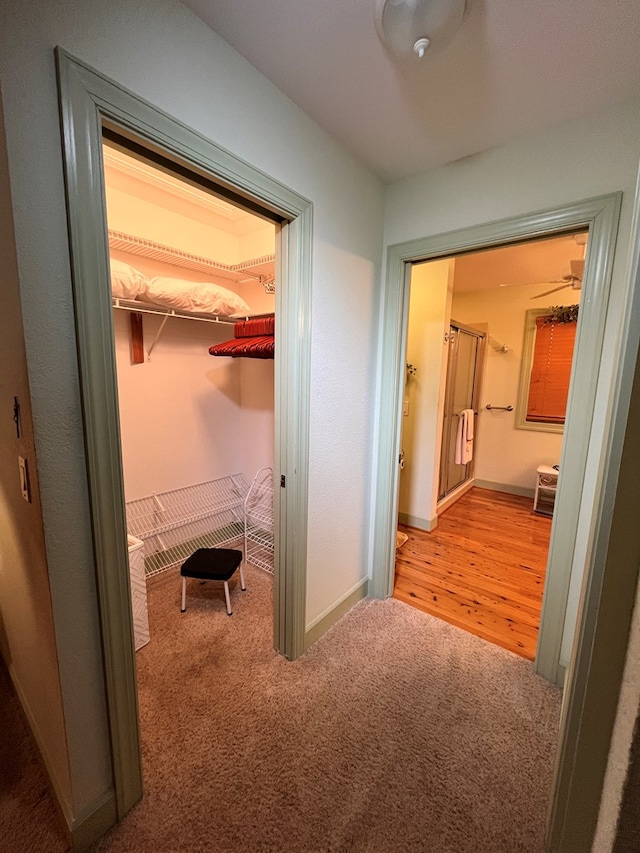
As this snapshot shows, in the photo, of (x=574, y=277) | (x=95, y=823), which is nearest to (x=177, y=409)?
(x=95, y=823)

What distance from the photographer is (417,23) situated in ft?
3.16

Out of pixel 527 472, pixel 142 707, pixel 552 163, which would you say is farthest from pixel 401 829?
pixel 527 472

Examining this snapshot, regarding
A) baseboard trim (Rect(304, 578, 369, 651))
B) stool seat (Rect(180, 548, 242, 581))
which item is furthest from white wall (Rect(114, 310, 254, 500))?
baseboard trim (Rect(304, 578, 369, 651))

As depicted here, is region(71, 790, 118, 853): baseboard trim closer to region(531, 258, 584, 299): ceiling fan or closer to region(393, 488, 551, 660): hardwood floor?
region(393, 488, 551, 660): hardwood floor

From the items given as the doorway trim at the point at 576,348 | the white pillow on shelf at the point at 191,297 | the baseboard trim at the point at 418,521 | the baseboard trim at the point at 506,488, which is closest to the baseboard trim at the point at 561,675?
the doorway trim at the point at 576,348

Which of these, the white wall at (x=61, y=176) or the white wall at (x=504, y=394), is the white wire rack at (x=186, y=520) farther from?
the white wall at (x=504, y=394)

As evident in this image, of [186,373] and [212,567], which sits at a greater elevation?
[186,373]

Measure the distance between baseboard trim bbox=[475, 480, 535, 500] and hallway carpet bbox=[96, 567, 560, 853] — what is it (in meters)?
3.08

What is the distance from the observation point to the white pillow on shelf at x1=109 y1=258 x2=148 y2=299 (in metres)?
1.86

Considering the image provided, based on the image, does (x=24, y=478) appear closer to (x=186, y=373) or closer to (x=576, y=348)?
(x=186, y=373)

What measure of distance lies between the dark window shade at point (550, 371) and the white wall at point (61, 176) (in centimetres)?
365

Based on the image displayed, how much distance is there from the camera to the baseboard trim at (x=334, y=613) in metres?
1.88

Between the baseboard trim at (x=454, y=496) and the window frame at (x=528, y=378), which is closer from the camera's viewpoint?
the baseboard trim at (x=454, y=496)

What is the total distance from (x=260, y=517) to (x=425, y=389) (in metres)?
1.99
